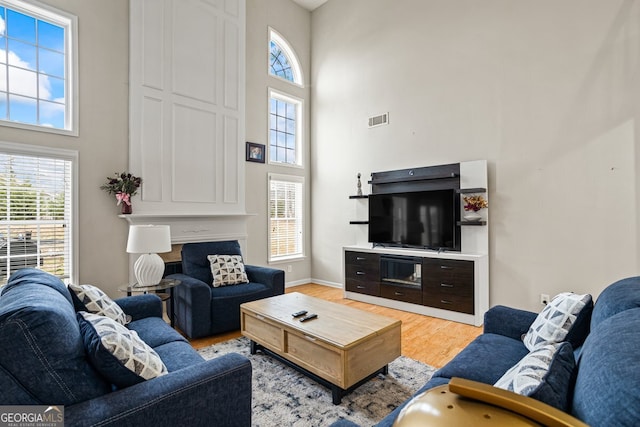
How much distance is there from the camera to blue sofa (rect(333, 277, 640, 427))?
0.68 metres

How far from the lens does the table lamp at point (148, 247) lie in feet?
10.0

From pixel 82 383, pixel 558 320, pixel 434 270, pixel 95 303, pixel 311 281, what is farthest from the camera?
pixel 311 281

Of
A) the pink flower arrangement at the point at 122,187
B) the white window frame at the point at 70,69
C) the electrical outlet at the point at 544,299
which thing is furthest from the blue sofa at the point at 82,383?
the electrical outlet at the point at 544,299

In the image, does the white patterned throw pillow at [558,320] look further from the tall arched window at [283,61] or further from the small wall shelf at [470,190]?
the tall arched window at [283,61]

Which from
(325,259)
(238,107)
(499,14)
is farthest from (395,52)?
(325,259)

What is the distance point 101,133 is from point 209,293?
2.43 metres

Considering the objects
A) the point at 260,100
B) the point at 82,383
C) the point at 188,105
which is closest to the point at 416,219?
the point at 260,100

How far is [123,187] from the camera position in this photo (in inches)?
151

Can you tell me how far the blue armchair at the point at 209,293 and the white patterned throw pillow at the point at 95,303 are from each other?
100 centimetres

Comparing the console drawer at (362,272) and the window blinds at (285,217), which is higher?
the window blinds at (285,217)

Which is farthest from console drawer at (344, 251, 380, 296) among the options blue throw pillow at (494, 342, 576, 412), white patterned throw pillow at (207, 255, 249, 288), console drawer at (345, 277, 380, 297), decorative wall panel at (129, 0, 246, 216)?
blue throw pillow at (494, 342, 576, 412)

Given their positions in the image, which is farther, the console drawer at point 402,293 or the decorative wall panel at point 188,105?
the console drawer at point 402,293

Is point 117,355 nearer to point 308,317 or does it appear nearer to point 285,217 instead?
point 308,317

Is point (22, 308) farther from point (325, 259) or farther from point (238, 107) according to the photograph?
point (325, 259)
